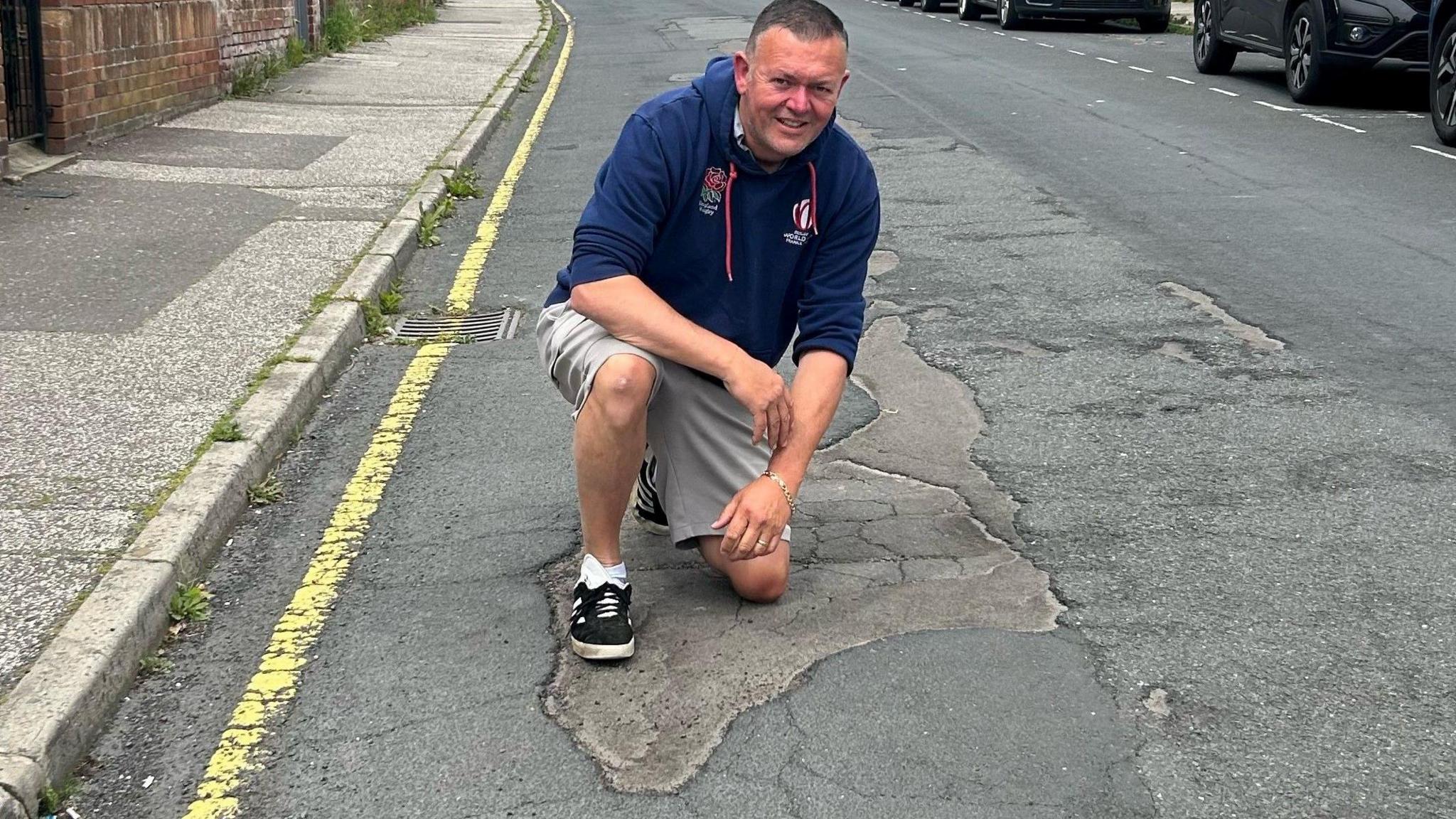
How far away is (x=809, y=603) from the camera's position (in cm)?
402

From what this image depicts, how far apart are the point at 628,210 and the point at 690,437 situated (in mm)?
583

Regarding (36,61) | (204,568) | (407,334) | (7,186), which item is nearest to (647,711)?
(204,568)

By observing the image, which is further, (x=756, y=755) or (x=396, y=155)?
(x=396, y=155)

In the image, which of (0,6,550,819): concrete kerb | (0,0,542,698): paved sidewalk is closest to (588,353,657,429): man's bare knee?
(0,6,550,819): concrete kerb

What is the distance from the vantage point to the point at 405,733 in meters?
3.38

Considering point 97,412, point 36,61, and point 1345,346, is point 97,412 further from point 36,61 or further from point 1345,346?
point 36,61

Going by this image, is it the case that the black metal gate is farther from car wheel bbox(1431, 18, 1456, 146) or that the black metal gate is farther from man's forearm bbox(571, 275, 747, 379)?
car wheel bbox(1431, 18, 1456, 146)

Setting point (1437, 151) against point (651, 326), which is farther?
point (1437, 151)

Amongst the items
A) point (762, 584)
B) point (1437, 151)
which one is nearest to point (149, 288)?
point (762, 584)

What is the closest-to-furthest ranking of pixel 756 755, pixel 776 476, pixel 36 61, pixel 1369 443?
pixel 756 755, pixel 776 476, pixel 1369 443, pixel 36 61

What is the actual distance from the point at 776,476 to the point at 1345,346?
3453 mm

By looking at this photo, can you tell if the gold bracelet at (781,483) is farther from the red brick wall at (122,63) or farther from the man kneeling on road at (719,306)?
the red brick wall at (122,63)

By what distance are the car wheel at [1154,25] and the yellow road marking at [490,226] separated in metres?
12.1

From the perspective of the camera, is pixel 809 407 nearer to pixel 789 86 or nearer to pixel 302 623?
pixel 789 86
